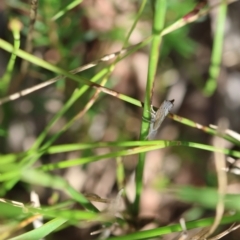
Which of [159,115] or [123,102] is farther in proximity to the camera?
[123,102]

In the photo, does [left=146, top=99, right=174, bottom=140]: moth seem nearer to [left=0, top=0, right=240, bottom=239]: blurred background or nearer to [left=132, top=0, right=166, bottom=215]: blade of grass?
[left=132, top=0, right=166, bottom=215]: blade of grass

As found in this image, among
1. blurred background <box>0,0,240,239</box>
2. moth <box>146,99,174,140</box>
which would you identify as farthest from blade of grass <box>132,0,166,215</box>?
blurred background <box>0,0,240,239</box>

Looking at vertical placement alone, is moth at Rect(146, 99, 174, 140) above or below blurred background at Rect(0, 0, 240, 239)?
below

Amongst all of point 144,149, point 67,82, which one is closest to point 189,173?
point 67,82

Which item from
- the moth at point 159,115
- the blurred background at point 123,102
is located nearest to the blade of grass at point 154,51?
the moth at point 159,115

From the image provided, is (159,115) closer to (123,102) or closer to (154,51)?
(154,51)

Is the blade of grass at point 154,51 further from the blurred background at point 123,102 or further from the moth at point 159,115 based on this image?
the blurred background at point 123,102

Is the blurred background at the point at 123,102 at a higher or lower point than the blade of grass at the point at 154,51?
higher

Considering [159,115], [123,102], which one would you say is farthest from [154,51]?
[123,102]
